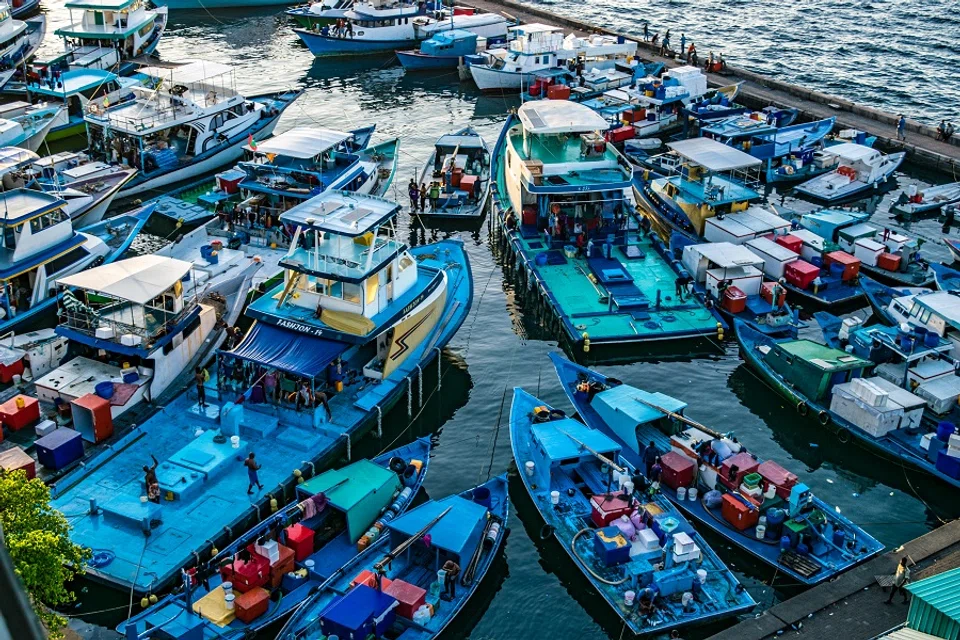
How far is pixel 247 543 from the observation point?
29250 millimetres

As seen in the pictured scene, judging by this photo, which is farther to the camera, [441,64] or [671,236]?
[441,64]

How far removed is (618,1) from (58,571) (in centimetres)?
9147

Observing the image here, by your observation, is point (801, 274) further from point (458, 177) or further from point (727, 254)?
point (458, 177)

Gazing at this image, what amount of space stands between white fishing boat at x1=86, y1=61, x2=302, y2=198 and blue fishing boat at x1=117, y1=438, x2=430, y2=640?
29801 mm

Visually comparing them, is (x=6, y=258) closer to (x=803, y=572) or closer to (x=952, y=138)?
(x=803, y=572)

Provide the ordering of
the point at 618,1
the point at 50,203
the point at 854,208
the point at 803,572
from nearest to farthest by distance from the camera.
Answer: the point at 803,572
the point at 50,203
the point at 854,208
the point at 618,1

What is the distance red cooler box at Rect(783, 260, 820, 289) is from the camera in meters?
45.6

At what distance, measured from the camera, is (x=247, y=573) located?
27812mm

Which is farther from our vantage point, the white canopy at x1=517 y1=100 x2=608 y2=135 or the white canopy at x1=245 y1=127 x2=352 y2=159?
the white canopy at x1=517 y1=100 x2=608 y2=135

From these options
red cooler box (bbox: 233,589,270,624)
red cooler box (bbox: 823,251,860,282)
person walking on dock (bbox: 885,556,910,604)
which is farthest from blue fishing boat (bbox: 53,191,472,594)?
red cooler box (bbox: 823,251,860,282)

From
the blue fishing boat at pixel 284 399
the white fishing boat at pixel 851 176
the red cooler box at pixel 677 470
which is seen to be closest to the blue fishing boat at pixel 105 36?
the blue fishing boat at pixel 284 399

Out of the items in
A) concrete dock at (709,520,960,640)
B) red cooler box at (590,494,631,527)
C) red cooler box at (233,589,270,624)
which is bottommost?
red cooler box at (233,589,270,624)

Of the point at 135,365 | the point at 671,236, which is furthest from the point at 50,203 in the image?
the point at 671,236

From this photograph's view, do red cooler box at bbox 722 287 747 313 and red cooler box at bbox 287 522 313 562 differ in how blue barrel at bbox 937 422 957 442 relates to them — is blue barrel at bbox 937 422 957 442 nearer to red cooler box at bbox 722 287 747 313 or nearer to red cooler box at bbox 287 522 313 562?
red cooler box at bbox 722 287 747 313
